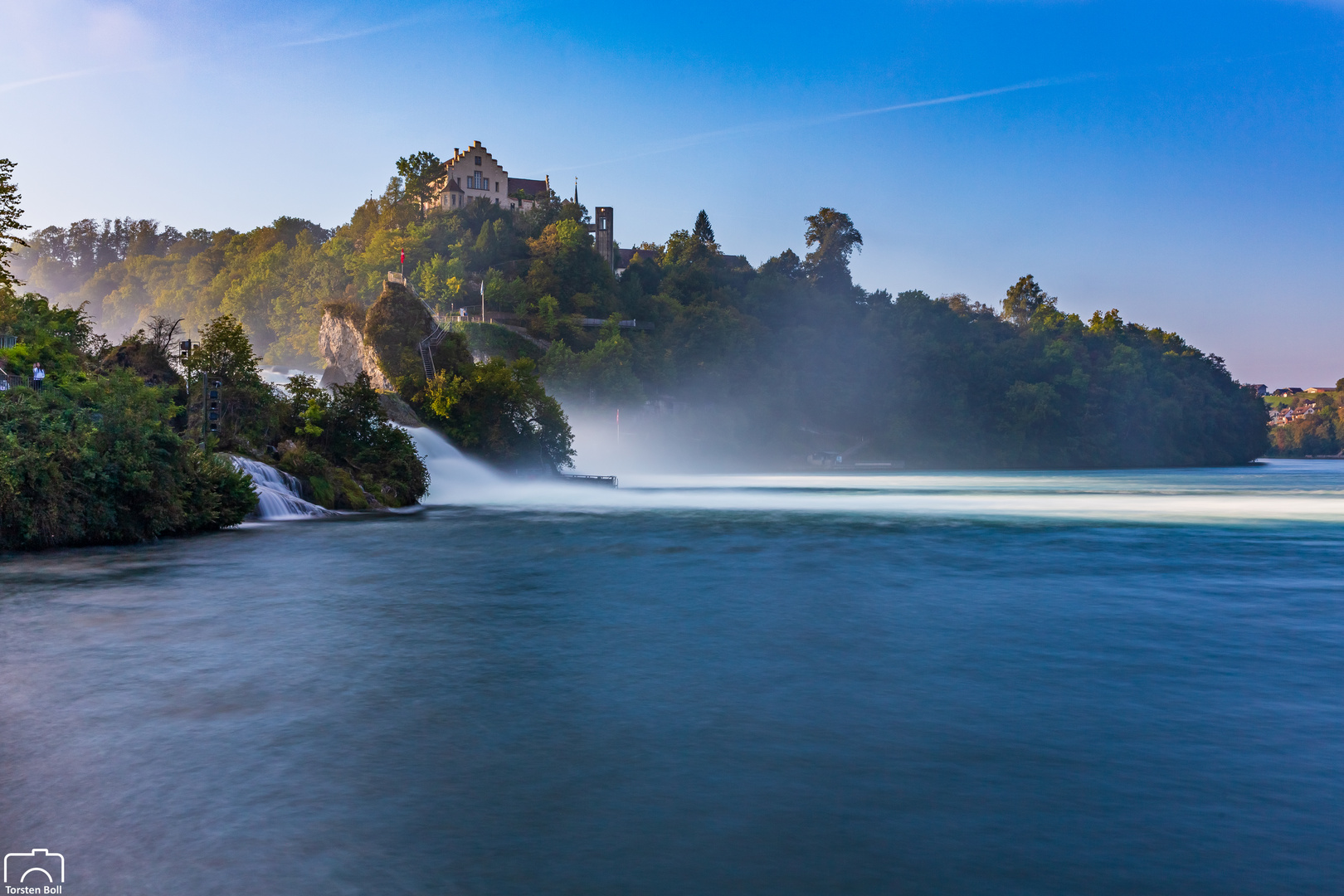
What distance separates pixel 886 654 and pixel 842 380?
141 metres

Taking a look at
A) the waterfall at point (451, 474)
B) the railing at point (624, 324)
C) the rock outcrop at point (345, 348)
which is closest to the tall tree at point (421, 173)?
the railing at point (624, 324)

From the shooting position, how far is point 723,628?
1667cm

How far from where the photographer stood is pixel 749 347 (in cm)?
14462

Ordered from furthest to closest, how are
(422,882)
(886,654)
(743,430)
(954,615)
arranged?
(743,430) < (954,615) < (886,654) < (422,882)

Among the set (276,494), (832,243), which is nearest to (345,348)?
(276,494)

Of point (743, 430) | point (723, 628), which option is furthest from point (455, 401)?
point (743, 430)

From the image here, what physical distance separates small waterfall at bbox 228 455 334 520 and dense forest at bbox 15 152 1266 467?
72796 mm

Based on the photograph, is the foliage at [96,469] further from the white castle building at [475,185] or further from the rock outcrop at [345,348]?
the white castle building at [475,185]

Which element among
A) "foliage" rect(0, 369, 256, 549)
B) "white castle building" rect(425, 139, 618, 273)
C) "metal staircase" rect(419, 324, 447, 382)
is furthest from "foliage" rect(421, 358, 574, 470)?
"white castle building" rect(425, 139, 618, 273)

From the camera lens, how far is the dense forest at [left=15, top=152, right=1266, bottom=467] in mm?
124312

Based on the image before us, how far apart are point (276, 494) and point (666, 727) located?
2874 centimetres

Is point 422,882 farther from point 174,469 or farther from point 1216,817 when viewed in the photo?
point 174,469

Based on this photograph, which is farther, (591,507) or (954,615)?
(591,507)

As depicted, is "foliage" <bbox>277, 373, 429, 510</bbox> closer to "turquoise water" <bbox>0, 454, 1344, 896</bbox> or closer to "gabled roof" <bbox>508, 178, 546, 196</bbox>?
"turquoise water" <bbox>0, 454, 1344, 896</bbox>
